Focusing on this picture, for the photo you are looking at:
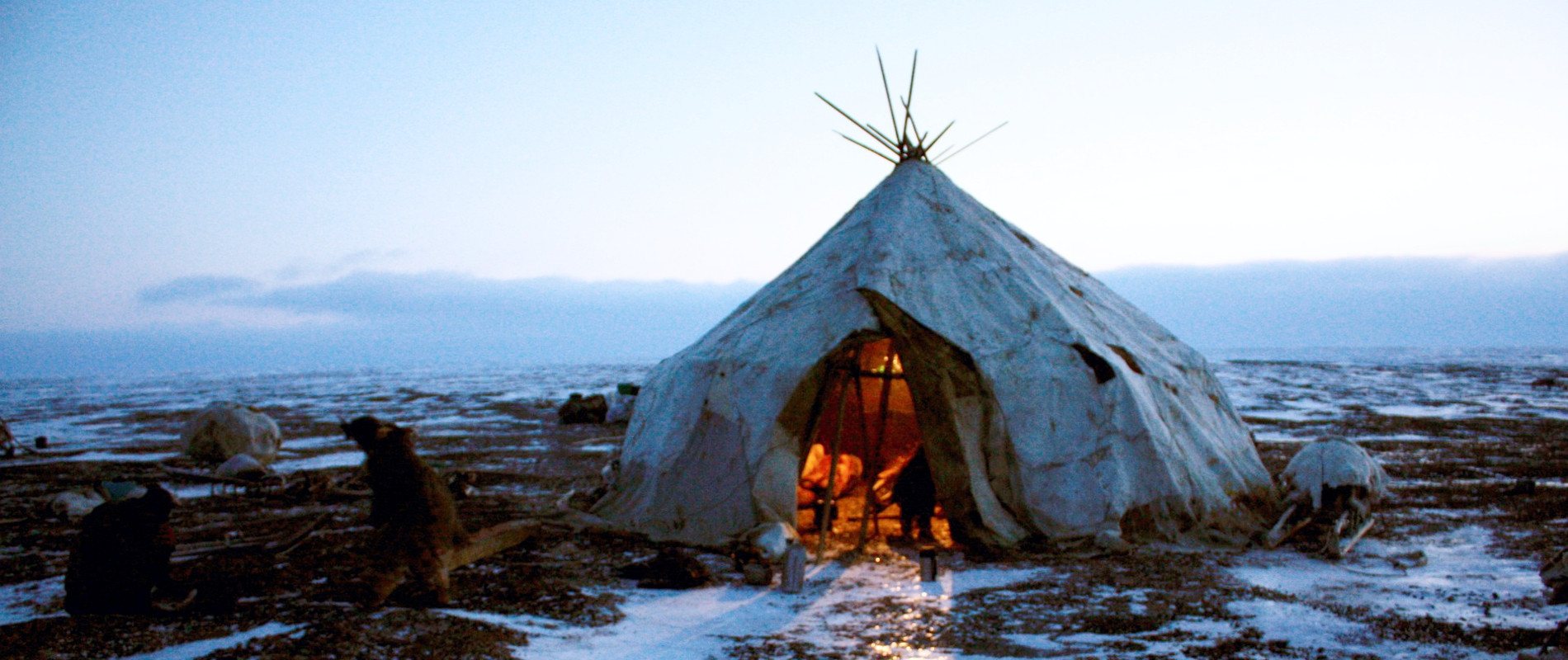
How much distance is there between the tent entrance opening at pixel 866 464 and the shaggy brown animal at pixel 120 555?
4378 millimetres

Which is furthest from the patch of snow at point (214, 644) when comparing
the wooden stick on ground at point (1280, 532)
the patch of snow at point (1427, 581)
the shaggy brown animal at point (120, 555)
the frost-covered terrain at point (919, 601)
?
the wooden stick on ground at point (1280, 532)

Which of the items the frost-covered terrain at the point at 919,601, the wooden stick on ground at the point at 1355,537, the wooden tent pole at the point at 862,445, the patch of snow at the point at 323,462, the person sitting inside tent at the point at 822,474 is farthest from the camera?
the patch of snow at the point at 323,462

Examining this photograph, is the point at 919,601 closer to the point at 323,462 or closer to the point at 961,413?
the point at 961,413

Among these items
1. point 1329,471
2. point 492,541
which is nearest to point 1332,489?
point 1329,471

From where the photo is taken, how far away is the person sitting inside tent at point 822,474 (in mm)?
9648

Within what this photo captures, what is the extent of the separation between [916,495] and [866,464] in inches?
50.3

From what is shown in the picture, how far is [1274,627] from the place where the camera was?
5.34 m

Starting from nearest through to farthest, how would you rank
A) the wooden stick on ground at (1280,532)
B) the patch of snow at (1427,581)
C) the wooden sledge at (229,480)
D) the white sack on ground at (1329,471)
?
the patch of snow at (1427,581) < the wooden stick on ground at (1280,532) < the white sack on ground at (1329,471) < the wooden sledge at (229,480)

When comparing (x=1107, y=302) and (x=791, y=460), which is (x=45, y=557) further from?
(x=1107, y=302)

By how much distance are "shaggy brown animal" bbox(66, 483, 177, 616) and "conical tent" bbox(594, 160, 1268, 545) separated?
353 cm

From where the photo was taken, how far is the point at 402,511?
5891mm

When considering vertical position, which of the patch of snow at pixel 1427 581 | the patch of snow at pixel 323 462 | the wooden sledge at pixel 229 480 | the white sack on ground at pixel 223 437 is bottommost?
the patch of snow at pixel 1427 581

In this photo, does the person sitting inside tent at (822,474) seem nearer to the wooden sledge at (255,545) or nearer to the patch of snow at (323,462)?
the wooden sledge at (255,545)

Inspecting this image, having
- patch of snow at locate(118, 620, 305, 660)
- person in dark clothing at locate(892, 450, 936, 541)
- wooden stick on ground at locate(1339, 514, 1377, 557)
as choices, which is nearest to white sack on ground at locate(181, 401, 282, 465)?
patch of snow at locate(118, 620, 305, 660)
